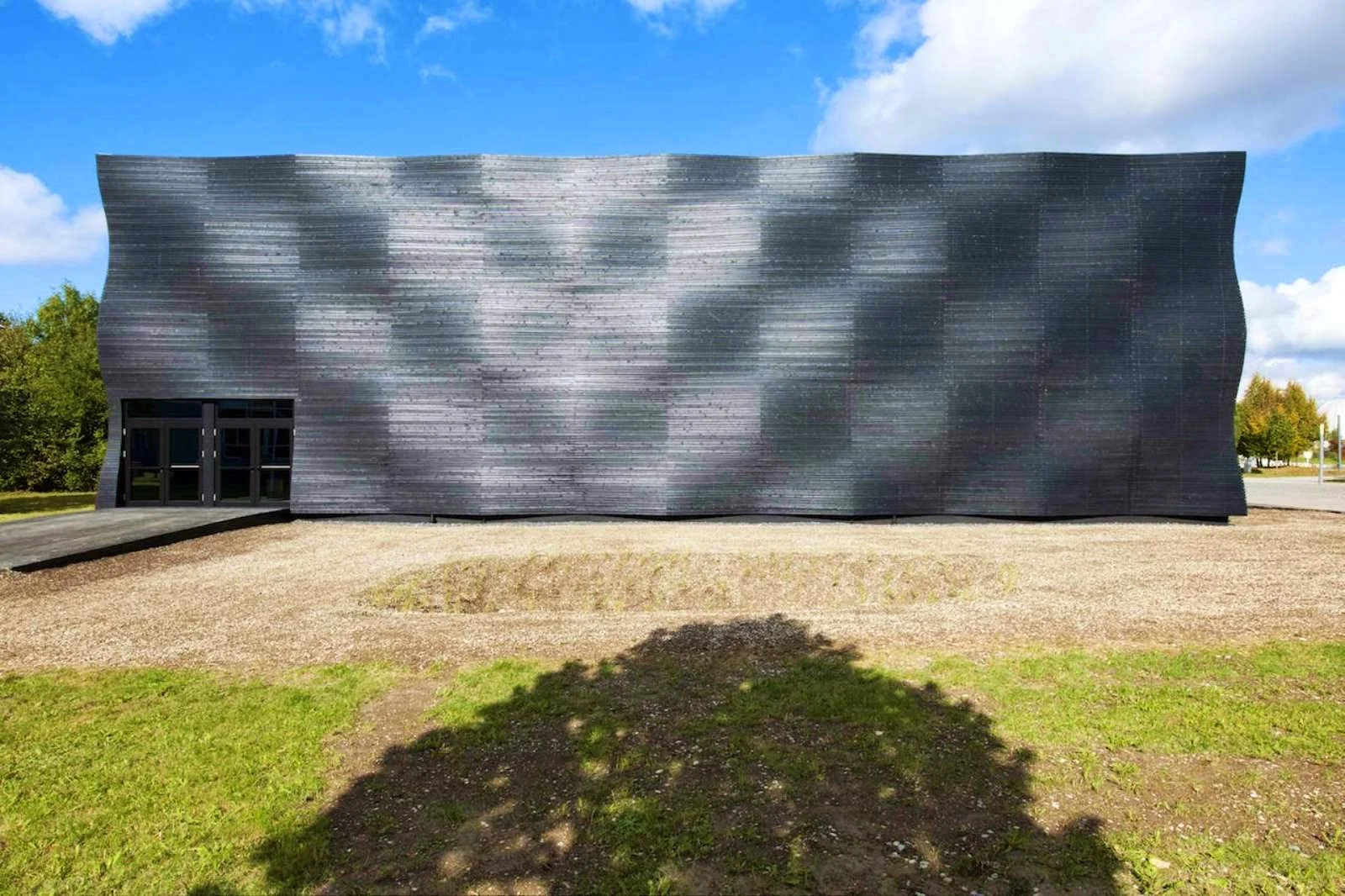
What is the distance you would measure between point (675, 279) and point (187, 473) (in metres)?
14.0

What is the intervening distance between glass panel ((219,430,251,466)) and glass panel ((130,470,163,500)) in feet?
5.92

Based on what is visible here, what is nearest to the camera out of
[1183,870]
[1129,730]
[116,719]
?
[1183,870]

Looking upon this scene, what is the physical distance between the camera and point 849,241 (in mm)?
17484

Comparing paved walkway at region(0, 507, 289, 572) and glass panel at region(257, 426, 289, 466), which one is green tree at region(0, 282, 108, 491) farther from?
glass panel at region(257, 426, 289, 466)

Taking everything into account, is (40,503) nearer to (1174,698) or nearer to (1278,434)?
(1174,698)

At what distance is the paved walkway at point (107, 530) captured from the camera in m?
11.7

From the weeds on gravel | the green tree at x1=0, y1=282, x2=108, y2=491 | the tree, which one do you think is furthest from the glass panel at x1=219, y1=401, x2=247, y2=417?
the tree

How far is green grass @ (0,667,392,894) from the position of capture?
12.0ft

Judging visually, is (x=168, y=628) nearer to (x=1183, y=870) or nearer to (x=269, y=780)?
(x=269, y=780)

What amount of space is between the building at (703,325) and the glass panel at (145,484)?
89.8 inches

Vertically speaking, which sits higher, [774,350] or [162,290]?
[162,290]

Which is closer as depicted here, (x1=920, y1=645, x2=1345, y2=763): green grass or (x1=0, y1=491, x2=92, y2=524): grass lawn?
(x1=920, y1=645, x2=1345, y2=763): green grass

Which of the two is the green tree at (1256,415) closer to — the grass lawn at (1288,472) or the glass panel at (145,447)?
the grass lawn at (1288,472)

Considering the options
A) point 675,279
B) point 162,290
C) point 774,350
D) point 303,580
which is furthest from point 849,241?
point 162,290
